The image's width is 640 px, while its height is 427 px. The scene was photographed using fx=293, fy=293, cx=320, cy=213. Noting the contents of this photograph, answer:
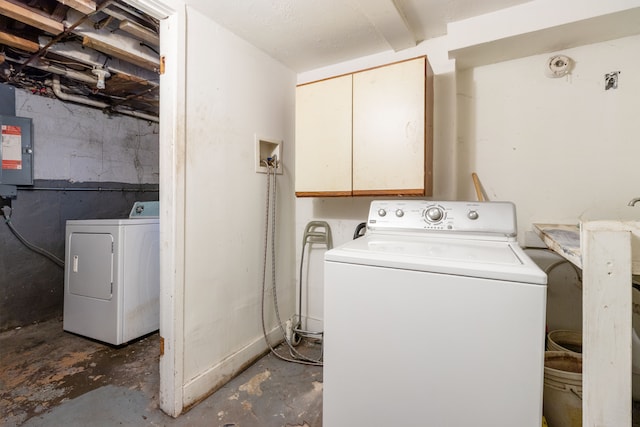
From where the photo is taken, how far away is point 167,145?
59.3 inches

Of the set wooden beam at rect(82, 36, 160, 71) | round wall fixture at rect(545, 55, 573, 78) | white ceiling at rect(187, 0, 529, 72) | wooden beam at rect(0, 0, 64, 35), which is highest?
white ceiling at rect(187, 0, 529, 72)

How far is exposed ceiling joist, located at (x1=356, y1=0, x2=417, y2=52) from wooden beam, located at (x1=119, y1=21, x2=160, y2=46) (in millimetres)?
1325

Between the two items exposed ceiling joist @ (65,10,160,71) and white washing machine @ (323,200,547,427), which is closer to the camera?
white washing machine @ (323,200,547,427)

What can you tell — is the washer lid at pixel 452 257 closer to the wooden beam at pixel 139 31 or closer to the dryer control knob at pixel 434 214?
the dryer control knob at pixel 434 214

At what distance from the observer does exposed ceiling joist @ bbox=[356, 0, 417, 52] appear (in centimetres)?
154

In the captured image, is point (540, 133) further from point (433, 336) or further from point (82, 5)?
point (82, 5)

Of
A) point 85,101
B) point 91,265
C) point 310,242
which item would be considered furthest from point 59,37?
point 310,242

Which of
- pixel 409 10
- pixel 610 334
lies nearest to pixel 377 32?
pixel 409 10

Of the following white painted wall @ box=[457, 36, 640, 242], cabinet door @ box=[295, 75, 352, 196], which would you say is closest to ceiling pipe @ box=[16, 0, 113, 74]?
cabinet door @ box=[295, 75, 352, 196]

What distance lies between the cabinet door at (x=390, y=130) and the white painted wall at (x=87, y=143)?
2.73m

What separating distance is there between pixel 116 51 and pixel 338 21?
1.52m

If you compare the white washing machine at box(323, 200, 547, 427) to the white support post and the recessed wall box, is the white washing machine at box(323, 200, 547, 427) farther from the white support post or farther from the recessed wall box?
the recessed wall box

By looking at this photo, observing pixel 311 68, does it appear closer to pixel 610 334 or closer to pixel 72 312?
pixel 610 334

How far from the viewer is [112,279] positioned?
2.15 metres
